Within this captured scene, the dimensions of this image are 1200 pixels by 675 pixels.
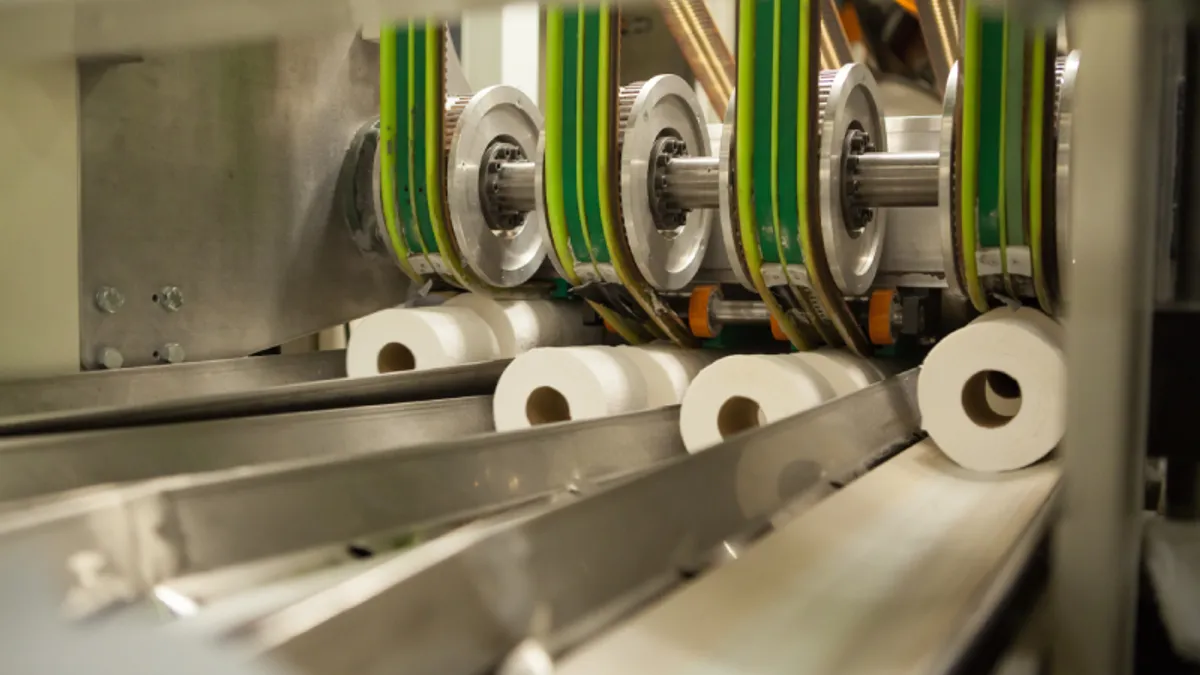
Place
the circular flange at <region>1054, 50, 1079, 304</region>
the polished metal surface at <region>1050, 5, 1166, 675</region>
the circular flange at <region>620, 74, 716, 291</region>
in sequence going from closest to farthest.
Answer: the polished metal surface at <region>1050, 5, 1166, 675</region> < the circular flange at <region>1054, 50, 1079, 304</region> < the circular flange at <region>620, 74, 716, 291</region>

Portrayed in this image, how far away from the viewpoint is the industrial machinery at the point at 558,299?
0.49m

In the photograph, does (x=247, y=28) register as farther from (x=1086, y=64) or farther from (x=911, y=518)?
(x=911, y=518)

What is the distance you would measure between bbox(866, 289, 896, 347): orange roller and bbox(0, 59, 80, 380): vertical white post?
106cm

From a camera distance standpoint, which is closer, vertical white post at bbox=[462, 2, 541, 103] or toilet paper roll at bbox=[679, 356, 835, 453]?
toilet paper roll at bbox=[679, 356, 835, 453]

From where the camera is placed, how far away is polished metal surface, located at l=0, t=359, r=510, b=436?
890mm

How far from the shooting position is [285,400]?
109cm

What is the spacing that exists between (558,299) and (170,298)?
64 centimetres

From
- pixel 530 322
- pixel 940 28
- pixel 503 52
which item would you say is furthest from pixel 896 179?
pixel 503 52

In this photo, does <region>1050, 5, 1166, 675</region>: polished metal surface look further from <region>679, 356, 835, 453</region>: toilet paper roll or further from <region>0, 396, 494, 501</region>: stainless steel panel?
<region>679, 356, 835, 453</region>: toilet paper roll

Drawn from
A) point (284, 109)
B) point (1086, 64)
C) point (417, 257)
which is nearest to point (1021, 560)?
point (1086, 64)

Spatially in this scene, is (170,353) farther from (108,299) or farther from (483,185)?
(483,185)

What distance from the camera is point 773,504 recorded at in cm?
97

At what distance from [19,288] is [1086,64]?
3.90ft

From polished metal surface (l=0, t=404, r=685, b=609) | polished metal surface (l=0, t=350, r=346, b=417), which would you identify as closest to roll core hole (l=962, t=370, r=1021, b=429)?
polished metal surface (l=0, t=404, r=685, b=609)
